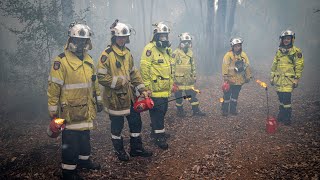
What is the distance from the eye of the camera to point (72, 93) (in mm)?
5359

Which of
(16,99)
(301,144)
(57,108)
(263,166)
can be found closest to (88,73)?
(57,108)

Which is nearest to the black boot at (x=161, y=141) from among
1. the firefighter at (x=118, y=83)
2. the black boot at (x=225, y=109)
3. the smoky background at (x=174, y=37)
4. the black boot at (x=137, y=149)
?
the black boot at (x=137, y=149)

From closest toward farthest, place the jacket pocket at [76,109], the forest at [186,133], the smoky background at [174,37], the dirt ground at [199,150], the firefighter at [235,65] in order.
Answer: the jacket pocket at [76,109] < the dirt ground at [199,150] < the forest at [186,133] < the firefighter at [235,65] < the smoky background at [174,37]

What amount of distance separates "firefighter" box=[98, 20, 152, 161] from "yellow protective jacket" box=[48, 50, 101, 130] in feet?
1.82

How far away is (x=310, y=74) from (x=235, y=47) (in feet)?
38.7

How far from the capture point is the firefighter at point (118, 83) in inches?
237

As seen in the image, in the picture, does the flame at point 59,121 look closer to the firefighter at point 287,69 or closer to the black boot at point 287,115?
the firefighter at point 287,69

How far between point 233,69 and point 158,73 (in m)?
4.01

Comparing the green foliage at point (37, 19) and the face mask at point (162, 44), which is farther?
the green foliage at point (37, 19)

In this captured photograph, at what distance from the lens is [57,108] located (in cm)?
535

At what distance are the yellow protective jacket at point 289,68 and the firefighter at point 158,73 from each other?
14.0 feet

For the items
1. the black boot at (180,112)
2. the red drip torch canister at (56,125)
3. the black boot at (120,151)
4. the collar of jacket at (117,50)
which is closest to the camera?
the red drip torch canister at (56,125)

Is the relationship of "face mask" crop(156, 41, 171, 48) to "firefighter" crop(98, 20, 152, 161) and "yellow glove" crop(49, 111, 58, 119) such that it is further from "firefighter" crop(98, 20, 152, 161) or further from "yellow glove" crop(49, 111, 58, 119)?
"yellow glove" crop(49, 111, 58, 119)

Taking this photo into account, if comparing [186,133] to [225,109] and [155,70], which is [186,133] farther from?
[225,109]
